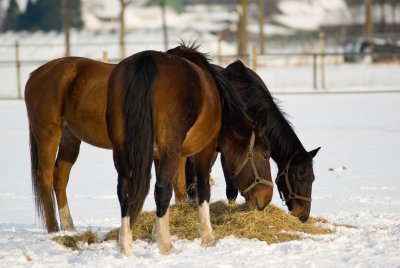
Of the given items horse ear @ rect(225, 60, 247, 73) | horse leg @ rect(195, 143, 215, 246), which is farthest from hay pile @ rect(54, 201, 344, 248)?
horse ear @ rect(225, 60, 247, 73)

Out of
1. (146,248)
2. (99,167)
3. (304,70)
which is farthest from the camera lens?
(304,70)

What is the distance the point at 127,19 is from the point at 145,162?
74525 millimetres

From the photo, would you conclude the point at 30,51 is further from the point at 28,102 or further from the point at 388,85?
the point at 28,102

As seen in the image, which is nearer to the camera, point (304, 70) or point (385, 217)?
point (385, 217)

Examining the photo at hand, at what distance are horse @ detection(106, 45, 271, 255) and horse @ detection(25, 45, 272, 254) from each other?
2.52 feet

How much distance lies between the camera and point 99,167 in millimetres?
11438

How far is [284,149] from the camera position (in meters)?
6.46

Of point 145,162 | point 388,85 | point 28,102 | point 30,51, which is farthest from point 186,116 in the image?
point 30,51

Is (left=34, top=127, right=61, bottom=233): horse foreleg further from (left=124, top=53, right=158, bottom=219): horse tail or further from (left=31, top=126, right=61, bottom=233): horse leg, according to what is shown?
(left=124, top=53, right=158, bottom=219): horse tail

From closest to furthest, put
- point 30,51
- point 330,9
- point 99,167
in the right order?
point 99,167, point 30,51, point 330,9

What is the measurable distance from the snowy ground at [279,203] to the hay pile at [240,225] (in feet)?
0.66

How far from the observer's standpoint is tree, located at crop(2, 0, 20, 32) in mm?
65125

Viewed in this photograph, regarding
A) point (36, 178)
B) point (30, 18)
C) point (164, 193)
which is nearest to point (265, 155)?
point (164, 193)

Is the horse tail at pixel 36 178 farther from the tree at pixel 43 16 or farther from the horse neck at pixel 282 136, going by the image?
the tree at pixel 43 16
